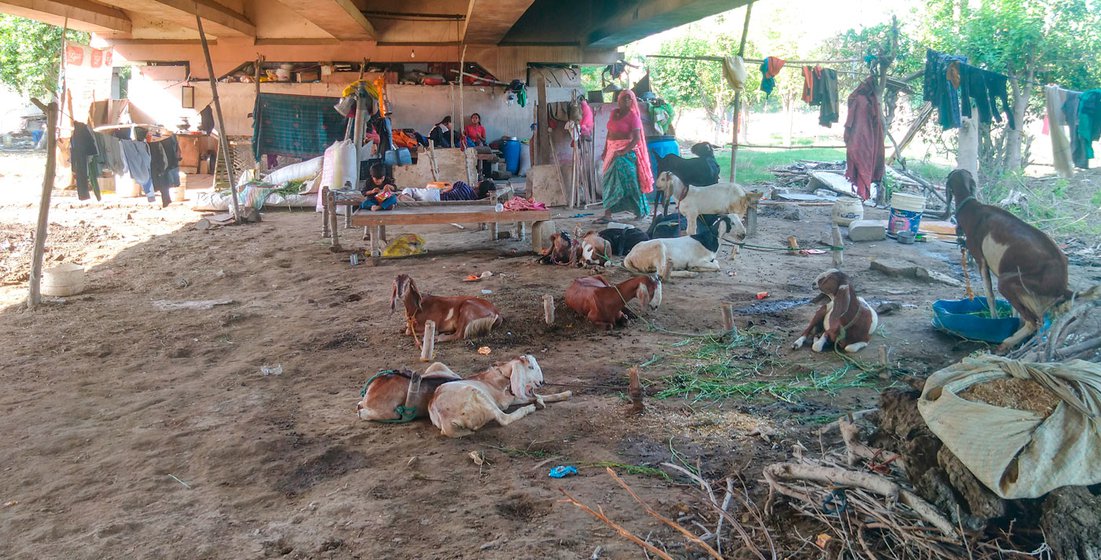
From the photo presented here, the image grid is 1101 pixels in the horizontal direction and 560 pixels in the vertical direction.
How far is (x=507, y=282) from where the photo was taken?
8.32m

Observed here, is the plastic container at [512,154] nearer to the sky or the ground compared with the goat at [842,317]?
nearer to the sky

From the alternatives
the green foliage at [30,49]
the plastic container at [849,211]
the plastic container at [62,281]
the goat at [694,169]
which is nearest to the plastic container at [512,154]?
the goat at [694,169]

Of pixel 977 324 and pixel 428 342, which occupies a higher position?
pixel 977 324

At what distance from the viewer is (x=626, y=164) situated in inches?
468

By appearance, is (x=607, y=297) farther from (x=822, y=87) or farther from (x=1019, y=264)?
(x=822, y=87)

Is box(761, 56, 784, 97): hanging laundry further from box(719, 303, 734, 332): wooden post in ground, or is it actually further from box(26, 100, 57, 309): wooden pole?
box(26, 100, 57, 309): wooden pole

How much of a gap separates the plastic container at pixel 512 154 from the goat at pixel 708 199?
24.9 feet

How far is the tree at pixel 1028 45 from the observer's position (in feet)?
38.5

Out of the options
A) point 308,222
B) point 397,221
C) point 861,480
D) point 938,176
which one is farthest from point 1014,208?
point 308,222

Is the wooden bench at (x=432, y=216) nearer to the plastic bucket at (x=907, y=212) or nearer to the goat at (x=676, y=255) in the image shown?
the goat at (x=676, y=255)

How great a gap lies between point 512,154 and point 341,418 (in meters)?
13.3

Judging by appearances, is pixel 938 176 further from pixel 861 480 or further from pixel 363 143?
pixel 861 480

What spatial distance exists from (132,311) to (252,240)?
3828mm

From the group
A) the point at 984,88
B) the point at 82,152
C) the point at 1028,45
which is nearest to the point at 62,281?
the point at 82,152
